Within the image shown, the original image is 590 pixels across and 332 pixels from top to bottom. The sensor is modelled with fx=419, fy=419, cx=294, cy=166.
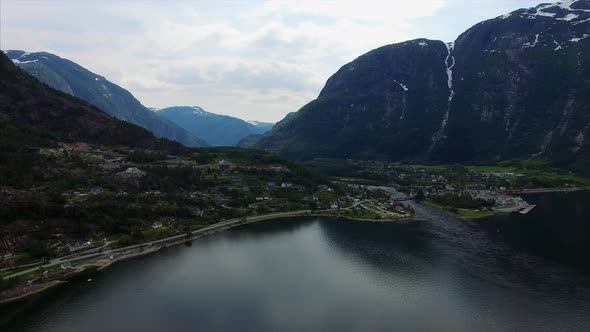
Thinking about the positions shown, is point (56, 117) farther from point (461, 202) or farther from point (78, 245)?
point (461, 202)

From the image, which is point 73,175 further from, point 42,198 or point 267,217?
point 267,217

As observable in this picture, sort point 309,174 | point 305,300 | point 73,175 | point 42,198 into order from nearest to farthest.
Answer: point 305,300, point 42,198, point 73,175, point 309,174

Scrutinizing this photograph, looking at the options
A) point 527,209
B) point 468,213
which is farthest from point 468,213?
point 527,209

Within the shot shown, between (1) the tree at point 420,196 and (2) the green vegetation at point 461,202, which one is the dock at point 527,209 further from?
(1) the tree at point 420,196

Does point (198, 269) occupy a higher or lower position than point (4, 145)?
lower

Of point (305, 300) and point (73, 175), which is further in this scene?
point (73, 175)

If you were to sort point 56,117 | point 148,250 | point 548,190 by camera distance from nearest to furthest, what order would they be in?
point 148,250 < point 548,190 < point 56,117

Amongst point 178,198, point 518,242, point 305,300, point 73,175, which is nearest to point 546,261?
point 518,242
